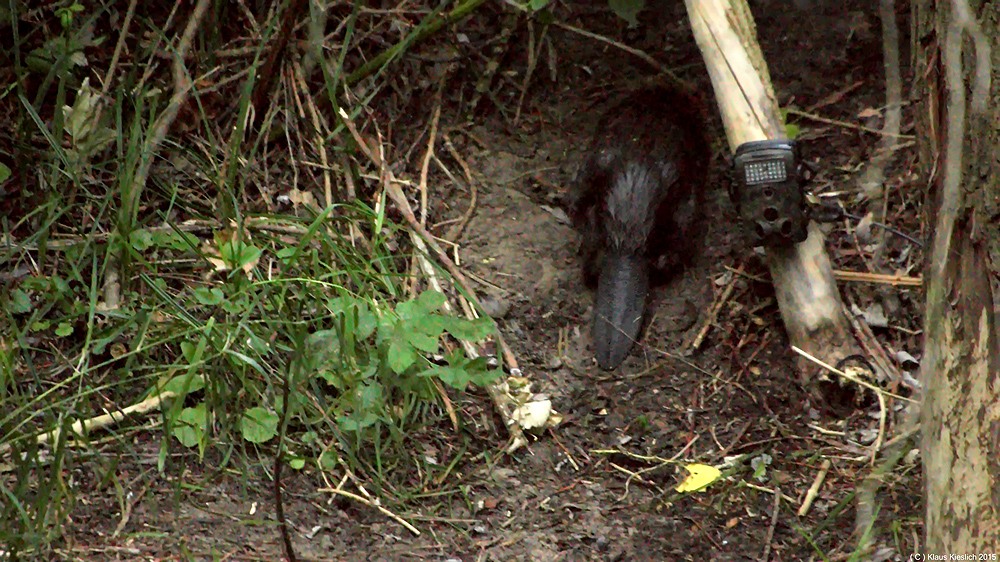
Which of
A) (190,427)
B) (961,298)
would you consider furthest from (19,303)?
(961,298)

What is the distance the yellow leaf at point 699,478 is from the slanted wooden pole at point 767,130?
484mm

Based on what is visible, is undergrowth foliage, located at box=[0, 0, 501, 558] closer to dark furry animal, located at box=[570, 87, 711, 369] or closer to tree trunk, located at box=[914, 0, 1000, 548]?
dark furry animal, located at box=[570, 87, 711, 369]

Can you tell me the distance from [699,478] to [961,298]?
1.12m

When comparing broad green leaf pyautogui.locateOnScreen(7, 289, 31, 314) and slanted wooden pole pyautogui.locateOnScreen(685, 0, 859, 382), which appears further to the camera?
slanted wooden pole pyautogui.locateOnScreen(685, 0, 859, 382)

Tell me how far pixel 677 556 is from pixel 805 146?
5.76ft

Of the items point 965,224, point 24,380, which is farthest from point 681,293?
point 24,380

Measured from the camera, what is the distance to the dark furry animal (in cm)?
327

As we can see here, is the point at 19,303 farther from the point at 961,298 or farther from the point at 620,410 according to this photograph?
the point at 961,298

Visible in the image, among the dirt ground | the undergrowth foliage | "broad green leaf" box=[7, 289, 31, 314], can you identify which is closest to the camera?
the dirt ground

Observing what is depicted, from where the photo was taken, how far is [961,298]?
1.73 metres

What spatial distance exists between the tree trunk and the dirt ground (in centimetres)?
56

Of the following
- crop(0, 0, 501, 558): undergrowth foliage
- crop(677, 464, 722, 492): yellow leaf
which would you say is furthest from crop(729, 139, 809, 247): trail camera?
crop(0, 0, 501, 558): undergrowth foliage

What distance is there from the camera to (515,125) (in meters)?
3.82

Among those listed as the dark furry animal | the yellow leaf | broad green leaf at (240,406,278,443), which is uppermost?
the dark furry animal
